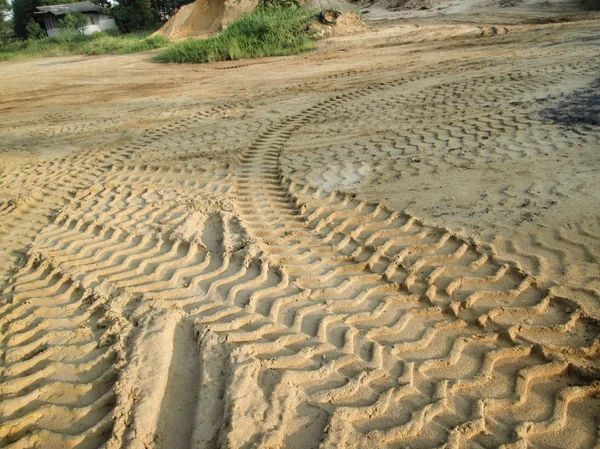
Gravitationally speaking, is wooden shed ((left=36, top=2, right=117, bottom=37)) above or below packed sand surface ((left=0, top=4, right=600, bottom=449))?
above

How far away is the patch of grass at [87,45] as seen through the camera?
789 inches


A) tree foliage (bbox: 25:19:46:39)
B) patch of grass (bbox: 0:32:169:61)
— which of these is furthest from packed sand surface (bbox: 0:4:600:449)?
tree foliage (bbox: 25:19:46:39)

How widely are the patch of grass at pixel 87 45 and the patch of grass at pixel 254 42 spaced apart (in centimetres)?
543

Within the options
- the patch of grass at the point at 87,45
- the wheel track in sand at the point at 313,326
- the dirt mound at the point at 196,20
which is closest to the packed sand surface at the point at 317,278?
the wheel track in sand at the point at 313,326

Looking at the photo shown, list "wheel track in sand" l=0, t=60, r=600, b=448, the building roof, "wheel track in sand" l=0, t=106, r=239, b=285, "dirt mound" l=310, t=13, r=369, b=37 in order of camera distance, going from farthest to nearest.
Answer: the building roof → "dirt mound" l=310, t=13, r=369, b=37 → "wheel track in sand" l=0, t=106, r=239, b=285 → "wheel track in sand" l=0, t=60, r=600, b=448

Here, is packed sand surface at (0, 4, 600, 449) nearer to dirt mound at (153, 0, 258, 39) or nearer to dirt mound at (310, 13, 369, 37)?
dirt mound at (310, 13, 369, 37)

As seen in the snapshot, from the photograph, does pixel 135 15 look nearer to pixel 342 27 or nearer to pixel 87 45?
pixel 87 45

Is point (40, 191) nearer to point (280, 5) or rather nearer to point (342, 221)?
point (342, 221)

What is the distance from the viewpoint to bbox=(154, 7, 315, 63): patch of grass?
47.1ft

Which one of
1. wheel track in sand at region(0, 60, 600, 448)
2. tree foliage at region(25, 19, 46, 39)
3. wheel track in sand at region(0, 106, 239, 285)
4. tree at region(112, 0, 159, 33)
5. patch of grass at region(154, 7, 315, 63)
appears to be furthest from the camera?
tree foliage at region(25, 19, 46, 39)

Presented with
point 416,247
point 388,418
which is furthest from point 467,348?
point 416,247

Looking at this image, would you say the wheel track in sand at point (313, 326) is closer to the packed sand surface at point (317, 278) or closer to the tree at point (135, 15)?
the packed sand surface at point (317, 278)

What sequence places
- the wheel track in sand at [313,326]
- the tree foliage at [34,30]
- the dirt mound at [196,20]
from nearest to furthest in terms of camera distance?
the wheel track in sand at [313,326] → the dirt mound at [196,20] → the tree foliage at [34,30]

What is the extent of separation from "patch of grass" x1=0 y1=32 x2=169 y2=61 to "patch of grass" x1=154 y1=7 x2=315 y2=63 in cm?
543
